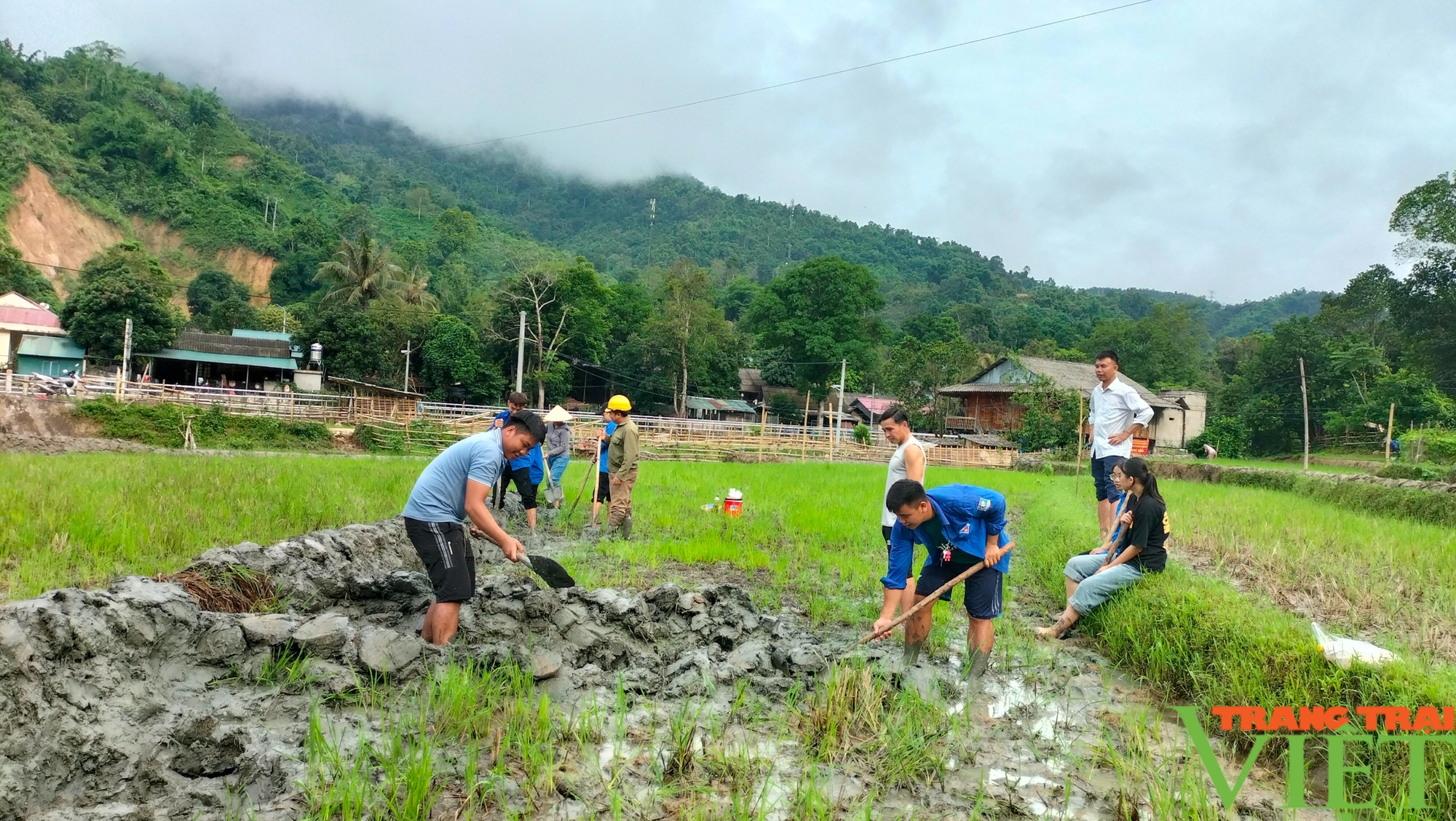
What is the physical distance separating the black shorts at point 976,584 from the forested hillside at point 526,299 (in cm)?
2985

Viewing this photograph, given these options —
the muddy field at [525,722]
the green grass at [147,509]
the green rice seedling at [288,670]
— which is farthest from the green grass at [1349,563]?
the green grass at [147,509]

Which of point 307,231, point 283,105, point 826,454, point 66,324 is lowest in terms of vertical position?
point 826,454

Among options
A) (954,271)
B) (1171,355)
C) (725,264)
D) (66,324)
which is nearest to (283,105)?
(725,264)

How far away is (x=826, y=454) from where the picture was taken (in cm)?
2950

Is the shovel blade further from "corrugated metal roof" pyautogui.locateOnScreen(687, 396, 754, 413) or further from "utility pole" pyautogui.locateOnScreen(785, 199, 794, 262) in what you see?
"utility pole" pyautogui.locateOnScreen(785, 199, 794, 262)

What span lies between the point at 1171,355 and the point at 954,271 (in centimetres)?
4800

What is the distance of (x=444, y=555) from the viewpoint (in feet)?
13.2

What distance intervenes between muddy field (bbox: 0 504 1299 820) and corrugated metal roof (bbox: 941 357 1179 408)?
34.5 m

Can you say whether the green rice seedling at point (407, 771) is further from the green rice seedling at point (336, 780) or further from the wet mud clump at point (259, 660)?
the wet mud clump at point (259, 660)

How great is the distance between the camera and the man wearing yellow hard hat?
27.3 ft

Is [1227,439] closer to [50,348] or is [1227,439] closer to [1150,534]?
[1150,534]

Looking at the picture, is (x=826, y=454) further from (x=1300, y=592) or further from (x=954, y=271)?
(x=954, y=271)

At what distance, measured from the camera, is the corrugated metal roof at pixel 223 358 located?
108ft

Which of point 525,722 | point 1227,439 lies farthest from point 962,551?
point 1227,439
